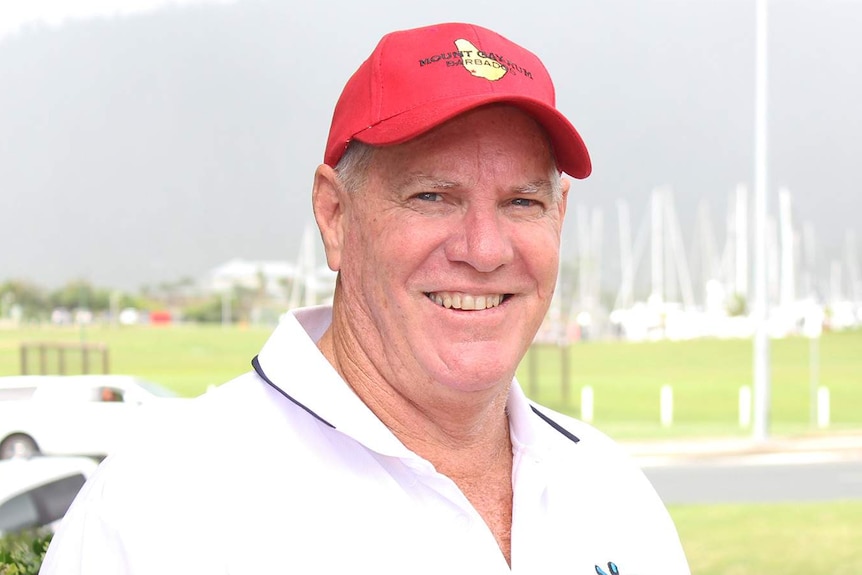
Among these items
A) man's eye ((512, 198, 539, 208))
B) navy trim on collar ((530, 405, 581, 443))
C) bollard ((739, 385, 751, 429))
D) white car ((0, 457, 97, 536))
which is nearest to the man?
man's eye ((512, 198, 539, 208))

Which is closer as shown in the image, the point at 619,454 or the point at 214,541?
the point at 214,541

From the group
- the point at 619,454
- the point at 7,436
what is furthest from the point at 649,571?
the point at 7,436

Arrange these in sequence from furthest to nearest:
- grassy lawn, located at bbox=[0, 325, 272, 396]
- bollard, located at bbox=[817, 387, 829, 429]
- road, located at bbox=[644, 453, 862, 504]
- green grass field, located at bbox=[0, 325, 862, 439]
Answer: bollard, located at bbox=[817, 387, 829, 429] → road, located at bbox=[644, 453, 862, 504] → green grass field, located at bbox=[0, 325, 862, 439] → grassy lawn, located at bbox=[0, 325, 272, 396]

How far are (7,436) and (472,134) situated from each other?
7.68 feet

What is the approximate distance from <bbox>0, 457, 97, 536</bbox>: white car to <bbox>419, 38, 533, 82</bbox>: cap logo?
2.10 meters

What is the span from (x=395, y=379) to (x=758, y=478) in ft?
36.7

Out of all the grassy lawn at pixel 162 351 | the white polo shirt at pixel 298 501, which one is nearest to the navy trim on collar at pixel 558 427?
the white polo shirt at pixel 298 501

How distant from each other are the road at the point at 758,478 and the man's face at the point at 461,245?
8590 millimetres

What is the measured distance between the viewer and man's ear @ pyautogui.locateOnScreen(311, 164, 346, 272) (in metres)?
1.61

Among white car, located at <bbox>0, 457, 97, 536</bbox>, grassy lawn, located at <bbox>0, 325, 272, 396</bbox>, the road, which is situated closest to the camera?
white car, located at <bbox>0, 457, 97, 536</bbox>

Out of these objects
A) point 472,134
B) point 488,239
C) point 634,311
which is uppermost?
point 472,134

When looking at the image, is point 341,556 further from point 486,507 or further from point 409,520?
point 486,507

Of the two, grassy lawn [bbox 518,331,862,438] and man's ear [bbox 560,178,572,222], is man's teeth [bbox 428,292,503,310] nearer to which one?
man's ear [bbox 560,178,572,222]

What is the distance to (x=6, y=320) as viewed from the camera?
15.4 ft
